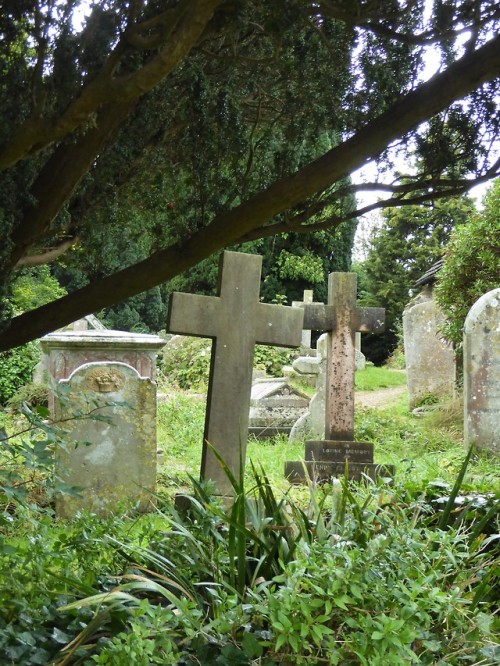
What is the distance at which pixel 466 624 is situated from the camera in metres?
2.32

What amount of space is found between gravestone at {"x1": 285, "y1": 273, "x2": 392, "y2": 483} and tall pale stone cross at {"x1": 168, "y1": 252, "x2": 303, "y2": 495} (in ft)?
8.04

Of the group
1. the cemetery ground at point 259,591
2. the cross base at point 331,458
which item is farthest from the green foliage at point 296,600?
the cross base at point 331,458

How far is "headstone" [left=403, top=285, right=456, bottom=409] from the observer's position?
1333 cm

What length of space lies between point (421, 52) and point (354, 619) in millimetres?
1951

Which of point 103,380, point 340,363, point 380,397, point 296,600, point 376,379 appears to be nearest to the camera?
point 296,600

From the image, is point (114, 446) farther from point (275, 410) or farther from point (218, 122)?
point (275, 410)

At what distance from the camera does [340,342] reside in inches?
294

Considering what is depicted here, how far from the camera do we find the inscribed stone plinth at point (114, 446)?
5.88m

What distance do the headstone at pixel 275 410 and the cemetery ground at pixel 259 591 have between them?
24.8 ft

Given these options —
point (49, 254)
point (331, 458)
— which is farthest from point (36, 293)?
point (49, 254)

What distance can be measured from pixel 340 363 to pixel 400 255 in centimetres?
2399

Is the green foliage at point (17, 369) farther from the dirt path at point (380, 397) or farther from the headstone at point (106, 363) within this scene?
the dirt path at point (380, 397)

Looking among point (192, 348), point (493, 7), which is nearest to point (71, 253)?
point (493, 7)

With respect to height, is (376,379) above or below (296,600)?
above
